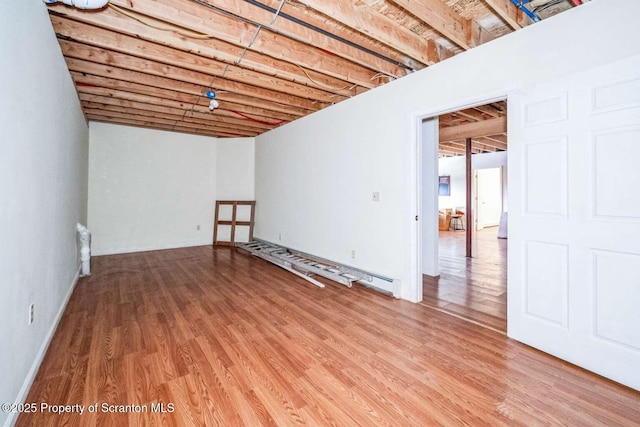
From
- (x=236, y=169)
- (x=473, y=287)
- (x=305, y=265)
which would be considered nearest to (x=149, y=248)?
(x=236, y=169)

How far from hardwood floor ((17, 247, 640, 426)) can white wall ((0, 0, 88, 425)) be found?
259 mm

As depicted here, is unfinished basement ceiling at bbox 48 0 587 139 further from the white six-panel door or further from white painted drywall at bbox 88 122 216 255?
white painted drywall at bbox 88 122 216 255

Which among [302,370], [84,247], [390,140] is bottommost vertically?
[302,370]

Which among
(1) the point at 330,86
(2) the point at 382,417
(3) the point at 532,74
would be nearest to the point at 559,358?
(2) the point at 382,417

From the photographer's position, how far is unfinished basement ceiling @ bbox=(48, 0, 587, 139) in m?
2.22

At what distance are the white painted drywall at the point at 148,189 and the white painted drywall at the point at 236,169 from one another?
19 cm

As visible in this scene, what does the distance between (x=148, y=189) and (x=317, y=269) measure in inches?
167

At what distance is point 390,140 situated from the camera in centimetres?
328

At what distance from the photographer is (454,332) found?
2432mm

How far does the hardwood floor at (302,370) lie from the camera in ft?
4.95

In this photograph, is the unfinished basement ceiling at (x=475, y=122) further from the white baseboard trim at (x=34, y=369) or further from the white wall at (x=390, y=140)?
the white baseboard trim at (x=34, y=369)

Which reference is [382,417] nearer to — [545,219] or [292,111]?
[545,219]

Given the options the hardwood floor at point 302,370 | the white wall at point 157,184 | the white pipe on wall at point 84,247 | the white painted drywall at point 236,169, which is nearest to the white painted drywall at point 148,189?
the white wall at point 157,184

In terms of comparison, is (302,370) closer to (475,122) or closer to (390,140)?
(390,140)
